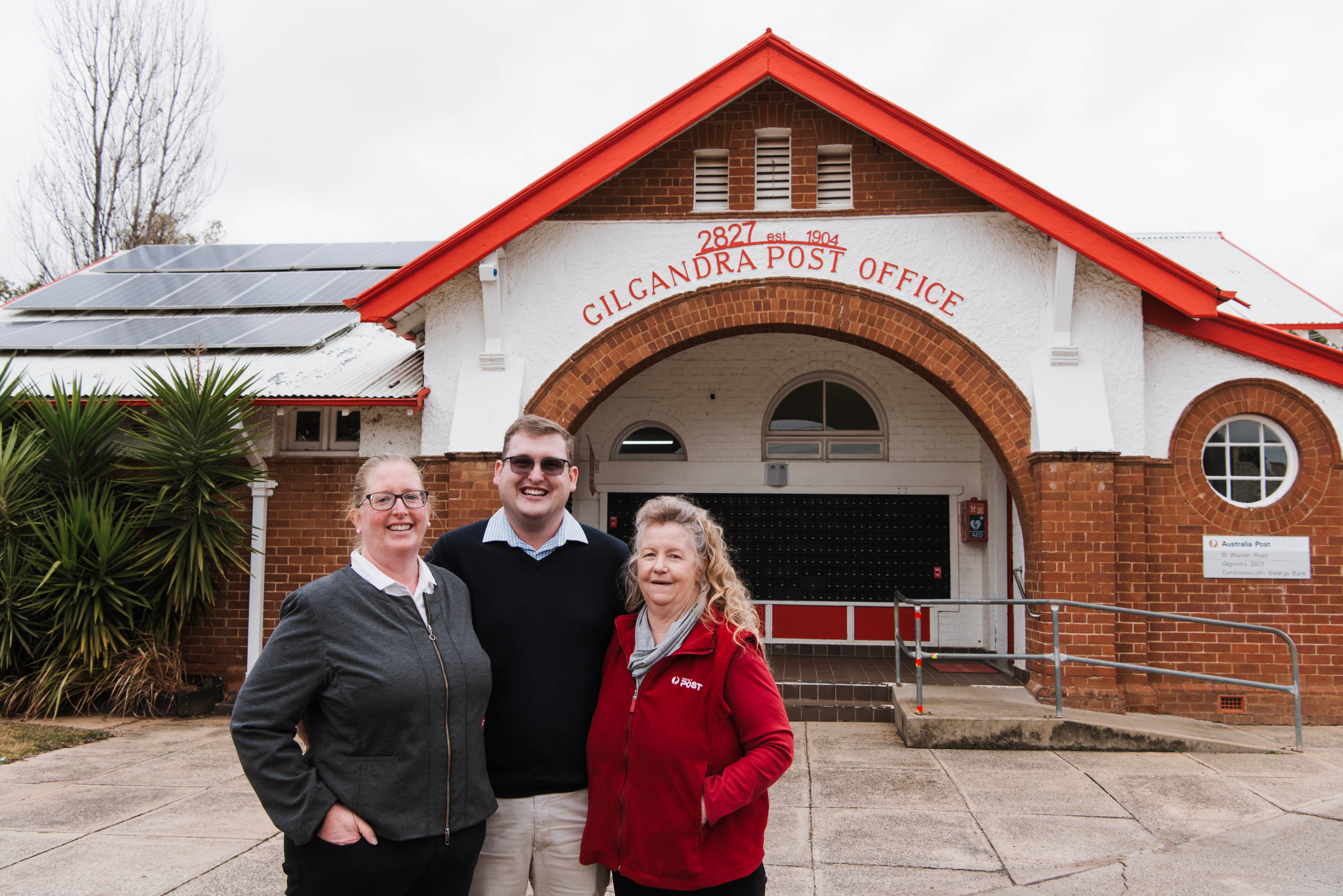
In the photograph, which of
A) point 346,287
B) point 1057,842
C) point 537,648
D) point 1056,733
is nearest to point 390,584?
point 537,648

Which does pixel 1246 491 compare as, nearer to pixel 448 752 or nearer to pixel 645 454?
pixel 645 454

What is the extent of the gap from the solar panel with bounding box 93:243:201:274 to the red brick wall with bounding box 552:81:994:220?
7.96 metres

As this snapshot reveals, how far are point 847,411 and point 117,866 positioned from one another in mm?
8254

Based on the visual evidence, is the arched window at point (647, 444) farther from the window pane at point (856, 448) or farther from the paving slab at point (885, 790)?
the paving slab at point (885, 790)

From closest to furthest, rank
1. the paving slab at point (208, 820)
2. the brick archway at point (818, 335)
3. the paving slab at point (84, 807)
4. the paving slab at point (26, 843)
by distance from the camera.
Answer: the paving slab at point (26, 843), the paving slab at point (208, 820), the paving slab at point (84, 807), the brick archway at point (818, 335)

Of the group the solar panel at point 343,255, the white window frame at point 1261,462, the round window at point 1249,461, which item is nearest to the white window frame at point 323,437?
the solar panel at point 343,255

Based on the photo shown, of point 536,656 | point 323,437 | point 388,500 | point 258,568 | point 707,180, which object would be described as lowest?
point 258,568

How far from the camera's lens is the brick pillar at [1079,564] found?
23.6 ft

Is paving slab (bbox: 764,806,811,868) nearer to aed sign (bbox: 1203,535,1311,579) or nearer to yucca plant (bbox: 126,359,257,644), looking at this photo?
aed sign (bbox: 1203,535,1311,579)

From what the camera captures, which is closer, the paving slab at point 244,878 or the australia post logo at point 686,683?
the australia post logo at point 686,683

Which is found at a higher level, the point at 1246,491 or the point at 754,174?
the point at 754,174

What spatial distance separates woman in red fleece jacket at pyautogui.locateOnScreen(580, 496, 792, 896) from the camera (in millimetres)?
2312

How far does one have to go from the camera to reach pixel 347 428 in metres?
8.45

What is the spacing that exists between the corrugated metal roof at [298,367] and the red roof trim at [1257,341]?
22.1ft
